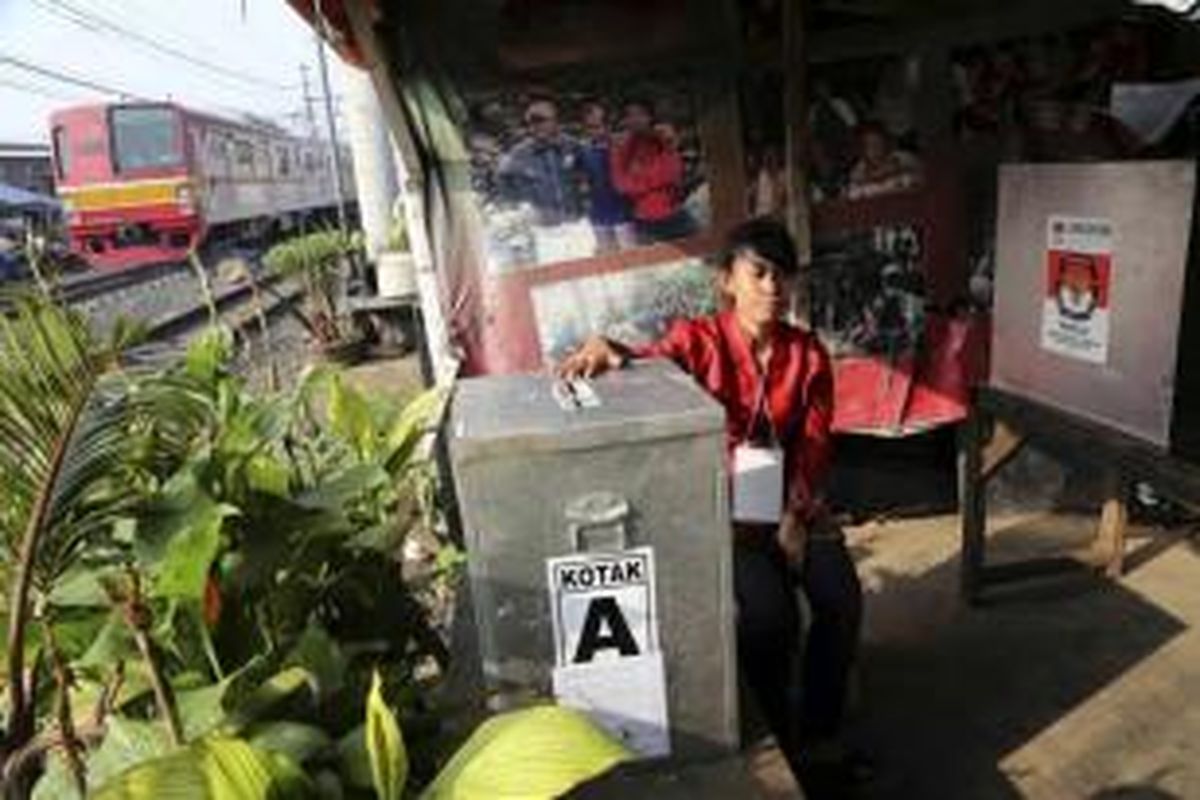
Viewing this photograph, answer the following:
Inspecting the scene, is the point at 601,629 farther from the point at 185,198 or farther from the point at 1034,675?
the point at 185,198

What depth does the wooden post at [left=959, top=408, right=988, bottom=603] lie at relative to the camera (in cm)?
488

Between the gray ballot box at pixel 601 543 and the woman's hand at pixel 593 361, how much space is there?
1.25ft

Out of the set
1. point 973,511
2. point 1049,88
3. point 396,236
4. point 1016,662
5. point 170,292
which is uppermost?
point 1049,88

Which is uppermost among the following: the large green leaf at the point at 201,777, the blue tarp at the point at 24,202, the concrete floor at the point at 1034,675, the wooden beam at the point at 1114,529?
the large green leaf at the point at 201,777

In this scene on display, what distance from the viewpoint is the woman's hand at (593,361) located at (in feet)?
10.1

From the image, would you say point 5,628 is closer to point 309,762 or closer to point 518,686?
point 309,762

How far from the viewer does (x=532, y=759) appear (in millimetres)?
2170

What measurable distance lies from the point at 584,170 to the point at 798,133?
2.83 ft

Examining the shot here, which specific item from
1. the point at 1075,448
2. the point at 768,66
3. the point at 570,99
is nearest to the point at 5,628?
the point at 1075,448

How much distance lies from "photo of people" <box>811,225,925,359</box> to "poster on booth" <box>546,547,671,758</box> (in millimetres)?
3237

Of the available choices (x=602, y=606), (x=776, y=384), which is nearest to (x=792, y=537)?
(x=776, y=384)

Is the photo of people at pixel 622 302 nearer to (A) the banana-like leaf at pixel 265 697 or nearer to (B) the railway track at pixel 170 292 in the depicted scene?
(A) the banana-like leaf at pixel 265 697

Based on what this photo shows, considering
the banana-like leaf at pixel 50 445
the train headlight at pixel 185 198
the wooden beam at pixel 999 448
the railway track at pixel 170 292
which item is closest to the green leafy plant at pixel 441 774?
the banana-like leaf at pixel 50 445

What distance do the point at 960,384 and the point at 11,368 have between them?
4.17 metres
